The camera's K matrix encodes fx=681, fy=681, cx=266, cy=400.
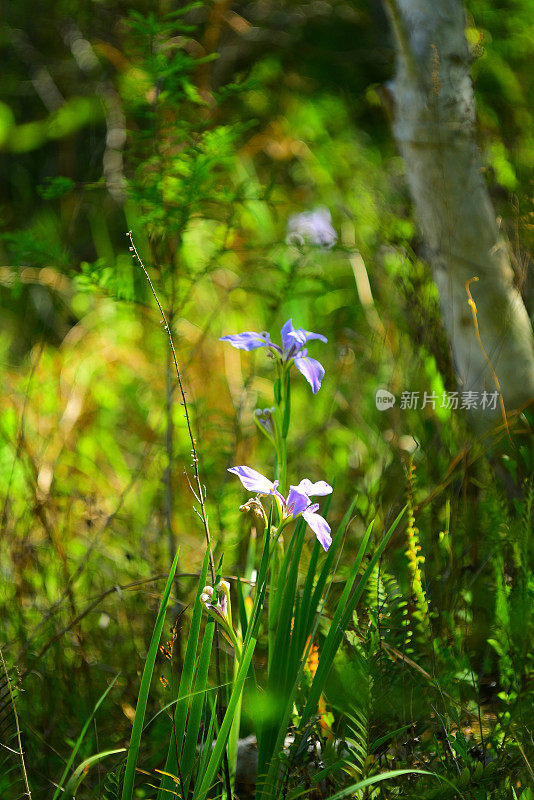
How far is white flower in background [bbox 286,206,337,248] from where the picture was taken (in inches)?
74.7

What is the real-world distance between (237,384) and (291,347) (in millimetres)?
1222

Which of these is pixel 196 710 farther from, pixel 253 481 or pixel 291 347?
pixel 291 347

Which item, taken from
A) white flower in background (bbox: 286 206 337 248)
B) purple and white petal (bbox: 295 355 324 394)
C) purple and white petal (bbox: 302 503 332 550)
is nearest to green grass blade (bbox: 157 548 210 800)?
purple and white petal (bbox: 302 503 332 550)

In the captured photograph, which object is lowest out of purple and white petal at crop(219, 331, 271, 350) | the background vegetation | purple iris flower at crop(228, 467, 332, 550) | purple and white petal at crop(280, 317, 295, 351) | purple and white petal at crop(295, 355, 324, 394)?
the background vegetation

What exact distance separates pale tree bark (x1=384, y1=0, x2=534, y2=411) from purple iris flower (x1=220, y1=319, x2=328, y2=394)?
567 millimetres

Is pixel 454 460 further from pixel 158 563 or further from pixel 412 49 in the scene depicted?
pixel 412 49

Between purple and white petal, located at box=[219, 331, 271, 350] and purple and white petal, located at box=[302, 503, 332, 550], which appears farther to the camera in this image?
purple and white petal, located at box=[219, 331, 271, 350]

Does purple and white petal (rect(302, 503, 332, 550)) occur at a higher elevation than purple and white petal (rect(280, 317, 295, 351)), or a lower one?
→ lower

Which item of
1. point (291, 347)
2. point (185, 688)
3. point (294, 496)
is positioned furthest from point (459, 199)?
point (185, 688)

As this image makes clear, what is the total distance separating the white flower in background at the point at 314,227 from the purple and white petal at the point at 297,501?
1204mm

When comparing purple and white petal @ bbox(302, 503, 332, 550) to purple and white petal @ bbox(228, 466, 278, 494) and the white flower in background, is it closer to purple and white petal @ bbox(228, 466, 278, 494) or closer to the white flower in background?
purple and white petal @ bbox(228, 466, 278, 494)

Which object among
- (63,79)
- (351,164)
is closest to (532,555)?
(351,164)

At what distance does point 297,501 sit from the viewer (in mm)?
718

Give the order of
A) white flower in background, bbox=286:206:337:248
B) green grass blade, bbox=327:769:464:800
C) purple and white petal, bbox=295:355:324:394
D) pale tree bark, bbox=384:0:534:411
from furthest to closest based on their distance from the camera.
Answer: white flower in background, bbox=286:206:337:248
pale tree bark, bbox=384:0:534:411
purple and white petal, bbox=295:355:324:394
green grass blade, bbox=327:769:464:800
